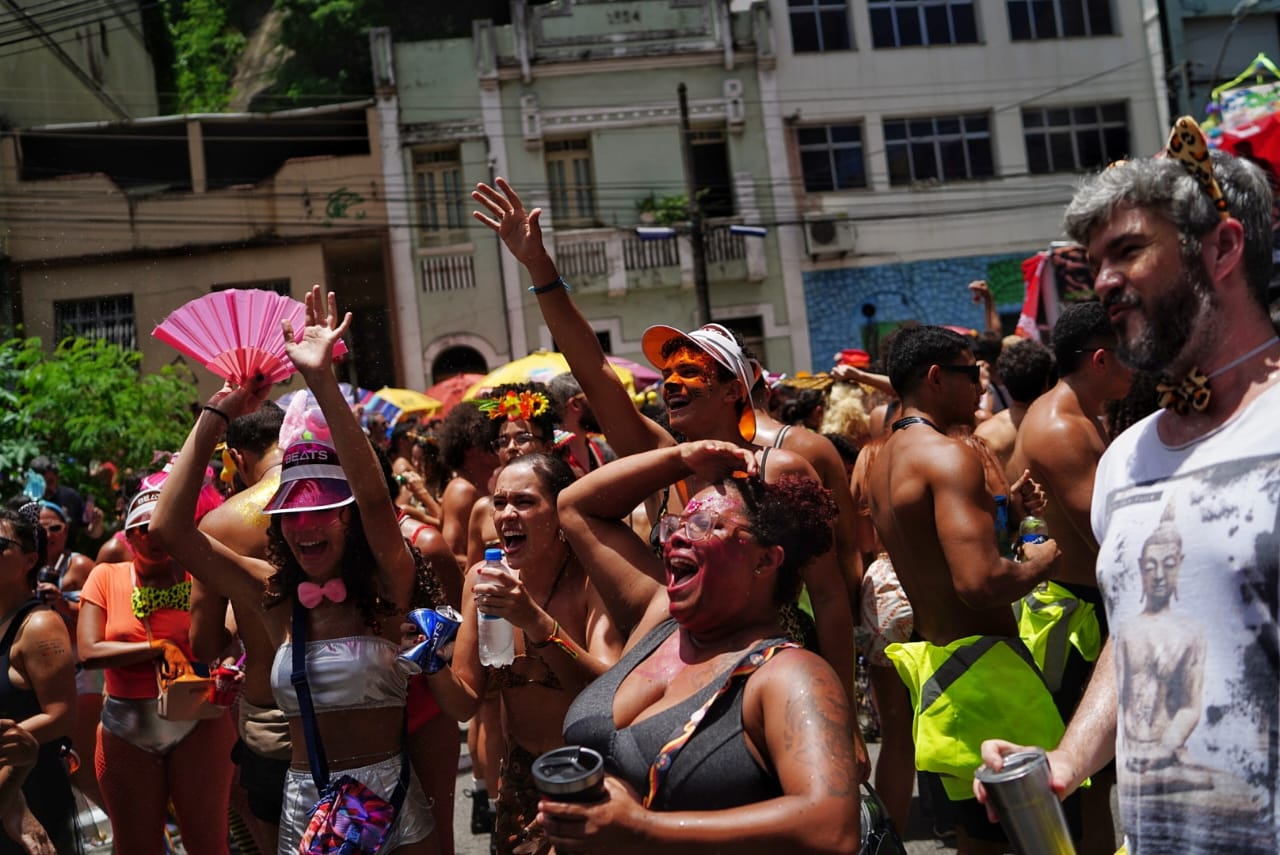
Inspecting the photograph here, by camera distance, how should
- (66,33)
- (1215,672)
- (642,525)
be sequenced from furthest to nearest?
(66,33) → (642,525) → (1215,672)

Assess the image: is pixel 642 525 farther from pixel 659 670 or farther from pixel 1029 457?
pixel 659 670

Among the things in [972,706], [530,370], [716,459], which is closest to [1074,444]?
[972,706]

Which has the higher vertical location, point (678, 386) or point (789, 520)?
point (678, 386)

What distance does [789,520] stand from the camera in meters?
3.05

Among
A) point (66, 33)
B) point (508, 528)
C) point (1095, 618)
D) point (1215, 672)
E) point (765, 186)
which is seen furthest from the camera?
point (765, 186)

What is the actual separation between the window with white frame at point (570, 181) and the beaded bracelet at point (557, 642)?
24.8m

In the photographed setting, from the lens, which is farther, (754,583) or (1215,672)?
(754,583)

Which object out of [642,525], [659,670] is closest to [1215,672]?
[659,670]

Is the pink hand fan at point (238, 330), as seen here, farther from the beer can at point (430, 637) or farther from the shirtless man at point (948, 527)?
the shirtless man at point (948, 527)

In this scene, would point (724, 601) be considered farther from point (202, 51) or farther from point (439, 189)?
point (202, 51)

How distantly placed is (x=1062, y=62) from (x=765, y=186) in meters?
7.64

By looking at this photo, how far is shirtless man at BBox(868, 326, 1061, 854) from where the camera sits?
4148 millimetres

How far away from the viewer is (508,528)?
4312 millimetres

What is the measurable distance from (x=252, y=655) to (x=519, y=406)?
194cm
